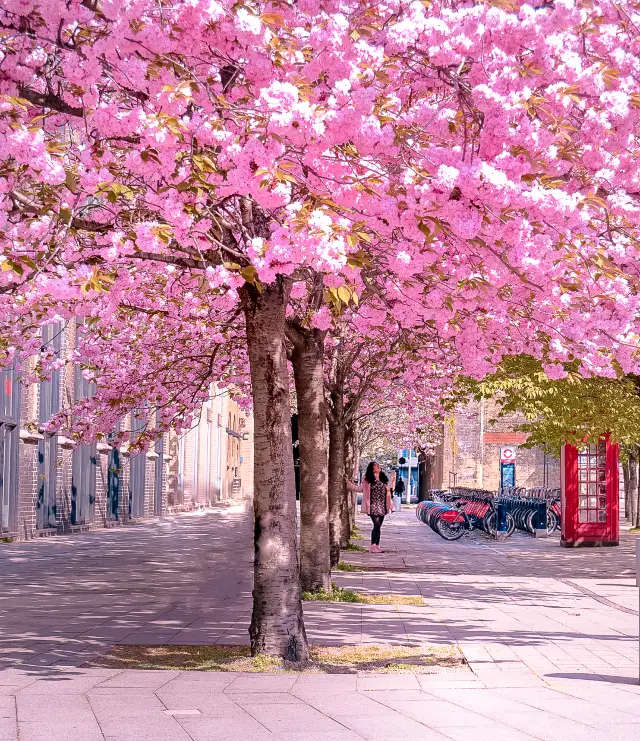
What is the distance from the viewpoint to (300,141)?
7.00m

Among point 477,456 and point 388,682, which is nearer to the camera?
point 388,682

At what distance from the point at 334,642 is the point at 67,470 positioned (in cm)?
2217

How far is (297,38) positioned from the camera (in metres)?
7.53

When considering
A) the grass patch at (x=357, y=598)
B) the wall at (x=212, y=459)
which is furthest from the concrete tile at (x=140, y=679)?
the wall at (x=212, y=459)

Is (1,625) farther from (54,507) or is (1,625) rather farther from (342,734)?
(54,507)

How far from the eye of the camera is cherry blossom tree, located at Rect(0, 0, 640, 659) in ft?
22.7

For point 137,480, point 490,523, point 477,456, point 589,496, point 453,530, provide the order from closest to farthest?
1. point 589,496
2. point 453,530
3. point 490,523
4. point 137,480
5. point 477,456

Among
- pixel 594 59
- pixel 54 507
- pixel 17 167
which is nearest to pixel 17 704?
pixel 17 167

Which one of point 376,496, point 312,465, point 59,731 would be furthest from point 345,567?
point 59,731

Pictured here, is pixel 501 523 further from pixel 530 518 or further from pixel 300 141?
pixel 300 141

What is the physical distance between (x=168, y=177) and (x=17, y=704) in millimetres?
3475

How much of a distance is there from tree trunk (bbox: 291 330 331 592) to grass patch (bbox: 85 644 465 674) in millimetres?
4393

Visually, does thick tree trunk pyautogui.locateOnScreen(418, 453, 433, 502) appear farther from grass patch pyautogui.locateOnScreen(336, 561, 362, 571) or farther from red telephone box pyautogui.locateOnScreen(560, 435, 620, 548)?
grass patch pyautogui.locateOnScreen(336, 561, 362, 571)

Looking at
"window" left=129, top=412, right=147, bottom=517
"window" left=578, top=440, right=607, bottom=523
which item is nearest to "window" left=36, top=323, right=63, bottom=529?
"window" left=129, top=412, right=147, bottom=517
